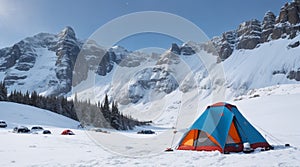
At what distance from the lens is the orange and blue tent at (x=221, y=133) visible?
10.1m

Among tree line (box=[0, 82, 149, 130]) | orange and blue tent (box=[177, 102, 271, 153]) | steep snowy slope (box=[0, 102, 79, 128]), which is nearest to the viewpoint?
orange and blue tent (box=[177, 102, 271, 153])

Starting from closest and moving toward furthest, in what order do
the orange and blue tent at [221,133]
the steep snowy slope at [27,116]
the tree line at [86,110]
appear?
the orange and blue tent at [221,133], the steep snowy slope at [27,116], the tree line at [86,110]

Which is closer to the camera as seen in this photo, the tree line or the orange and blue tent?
the orange and blue tent

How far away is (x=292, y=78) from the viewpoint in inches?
6309

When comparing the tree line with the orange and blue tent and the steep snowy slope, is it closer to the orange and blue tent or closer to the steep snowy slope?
the steep snowy slope

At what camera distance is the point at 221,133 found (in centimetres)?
1034

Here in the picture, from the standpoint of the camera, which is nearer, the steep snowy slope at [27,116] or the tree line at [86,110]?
the steep snowy slope at [27,116]

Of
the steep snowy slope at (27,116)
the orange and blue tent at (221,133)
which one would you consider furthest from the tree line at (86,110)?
the orange and blue tent at (221,133)

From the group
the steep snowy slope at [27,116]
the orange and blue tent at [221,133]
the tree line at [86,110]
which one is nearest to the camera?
the orange and blue tent at [221,133]

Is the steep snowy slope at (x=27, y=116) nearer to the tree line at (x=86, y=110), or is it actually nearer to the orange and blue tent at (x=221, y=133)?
the tree line at (x=86, y=110)

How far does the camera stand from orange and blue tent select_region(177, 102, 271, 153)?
1015cm

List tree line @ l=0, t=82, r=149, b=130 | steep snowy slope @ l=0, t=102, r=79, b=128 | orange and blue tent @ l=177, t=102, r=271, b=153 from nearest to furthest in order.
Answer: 1. orange and blue tent @ l=177, t=102, r=271, b=153
2. steep snowy slope @ l=0, t=102, r=79, b=128
3. tree line @ l=0, t=82, r=149, b=130

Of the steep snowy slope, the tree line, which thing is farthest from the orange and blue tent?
the tree line

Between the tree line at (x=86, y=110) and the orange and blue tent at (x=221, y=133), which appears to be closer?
the orange and blue tent at (x=221, y=133)
